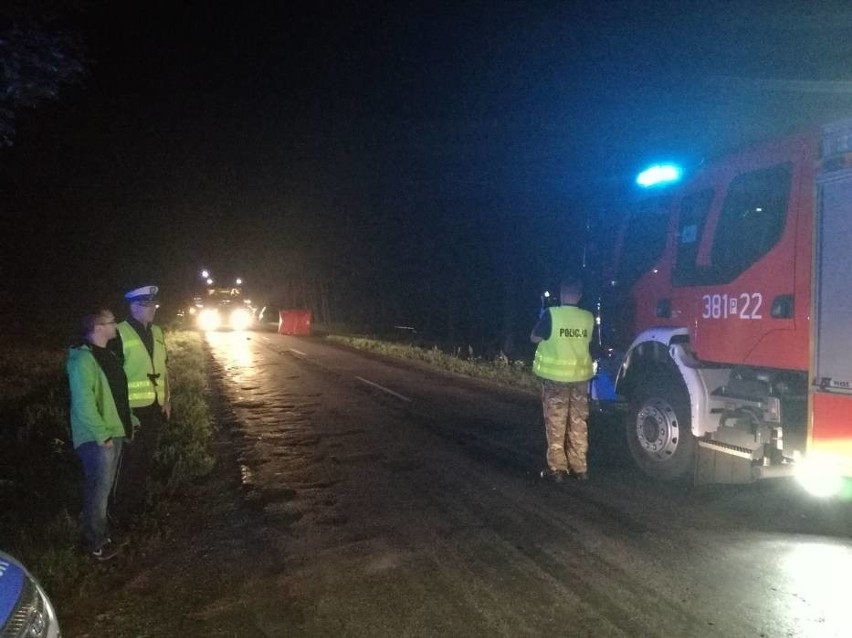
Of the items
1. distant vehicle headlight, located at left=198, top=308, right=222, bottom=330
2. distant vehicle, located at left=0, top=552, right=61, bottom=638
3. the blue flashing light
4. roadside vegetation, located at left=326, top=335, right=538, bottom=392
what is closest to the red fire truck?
the blue flashing light

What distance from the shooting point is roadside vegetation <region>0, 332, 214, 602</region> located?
17.0 feet

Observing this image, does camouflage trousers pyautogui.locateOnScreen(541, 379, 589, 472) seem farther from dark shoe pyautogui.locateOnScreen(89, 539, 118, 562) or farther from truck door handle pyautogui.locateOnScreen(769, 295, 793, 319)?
dark shoe pyautogui.locateOnScreen(89, 539, 118, 562)

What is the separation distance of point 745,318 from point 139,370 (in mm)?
4938

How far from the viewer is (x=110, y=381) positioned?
17.0 feet

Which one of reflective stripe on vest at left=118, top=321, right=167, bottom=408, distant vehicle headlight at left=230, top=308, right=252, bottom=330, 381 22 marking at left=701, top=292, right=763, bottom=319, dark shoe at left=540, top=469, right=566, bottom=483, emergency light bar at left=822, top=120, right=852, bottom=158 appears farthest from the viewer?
distant vehicle headlight at left=230, top=308, right=252, bottom=330

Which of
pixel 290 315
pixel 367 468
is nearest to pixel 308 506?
pixel 367 468

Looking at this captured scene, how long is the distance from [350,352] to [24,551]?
19429 millimetres

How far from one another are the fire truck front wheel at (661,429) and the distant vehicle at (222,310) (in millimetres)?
33175

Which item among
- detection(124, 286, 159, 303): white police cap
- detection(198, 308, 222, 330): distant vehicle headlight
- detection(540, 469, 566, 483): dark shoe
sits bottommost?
detection(540, 469, 566, 483): dark shoe

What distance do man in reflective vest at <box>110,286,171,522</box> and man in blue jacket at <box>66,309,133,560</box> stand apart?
47 centimetres

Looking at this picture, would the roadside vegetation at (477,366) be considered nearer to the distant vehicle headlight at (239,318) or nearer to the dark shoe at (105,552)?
the dark shoe at (105,552)

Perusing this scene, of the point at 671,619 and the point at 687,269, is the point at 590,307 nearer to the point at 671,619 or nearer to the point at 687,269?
Answer: the point at 687,269

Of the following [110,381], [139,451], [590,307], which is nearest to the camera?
[110,381]

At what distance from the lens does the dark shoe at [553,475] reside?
743cm
